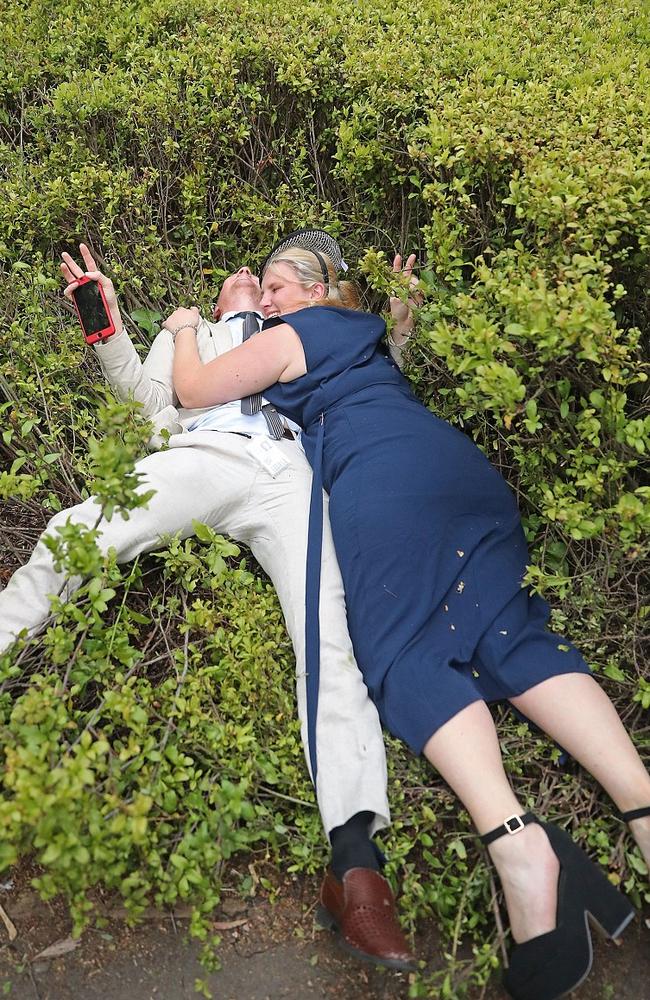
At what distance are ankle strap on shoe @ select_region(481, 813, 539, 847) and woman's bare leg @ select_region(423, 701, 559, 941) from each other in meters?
0.01

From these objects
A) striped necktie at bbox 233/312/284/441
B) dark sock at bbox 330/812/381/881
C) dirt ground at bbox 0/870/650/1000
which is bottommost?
dirt ground at bbox 0/870/650/1000

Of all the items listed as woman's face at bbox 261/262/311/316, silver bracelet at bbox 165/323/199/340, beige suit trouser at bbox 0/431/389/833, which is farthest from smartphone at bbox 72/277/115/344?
woman's face at bbox 261/262/311/316

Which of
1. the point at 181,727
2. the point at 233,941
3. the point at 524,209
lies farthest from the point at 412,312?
the point at 233,941

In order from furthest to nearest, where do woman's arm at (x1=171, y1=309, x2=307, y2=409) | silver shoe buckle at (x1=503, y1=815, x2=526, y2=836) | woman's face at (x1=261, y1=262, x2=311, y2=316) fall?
1. woman's face at (x1=261, y1=262, x2=311, y2=316)
2. woman's arm at (x1=171, y1=309, x2=307, y2=409)
3. silver shoe buckle at (x1=503, y1=815, x2=526, y2=836)

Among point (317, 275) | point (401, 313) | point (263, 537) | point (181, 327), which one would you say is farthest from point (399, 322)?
point (263, 537)

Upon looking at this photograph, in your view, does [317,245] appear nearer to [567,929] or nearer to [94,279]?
[94,279]

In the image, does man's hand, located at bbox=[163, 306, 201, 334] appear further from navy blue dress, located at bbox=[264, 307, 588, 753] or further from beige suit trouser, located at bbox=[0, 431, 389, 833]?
navy blue dress, located at bbox=[264, 307, 588, 753]

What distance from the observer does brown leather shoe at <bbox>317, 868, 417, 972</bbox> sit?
7.43 ft

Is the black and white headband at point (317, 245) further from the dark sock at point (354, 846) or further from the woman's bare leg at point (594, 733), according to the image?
the dark sock at point (354, 846)

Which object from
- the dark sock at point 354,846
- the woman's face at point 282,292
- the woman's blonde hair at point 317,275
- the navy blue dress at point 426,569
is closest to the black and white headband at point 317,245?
the woman's blonde hair at point 317,275

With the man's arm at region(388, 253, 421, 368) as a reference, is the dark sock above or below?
below

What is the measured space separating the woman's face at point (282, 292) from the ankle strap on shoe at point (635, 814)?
7.66ft

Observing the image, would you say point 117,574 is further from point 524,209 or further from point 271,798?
point 524,209

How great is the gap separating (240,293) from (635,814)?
2.72 meters
